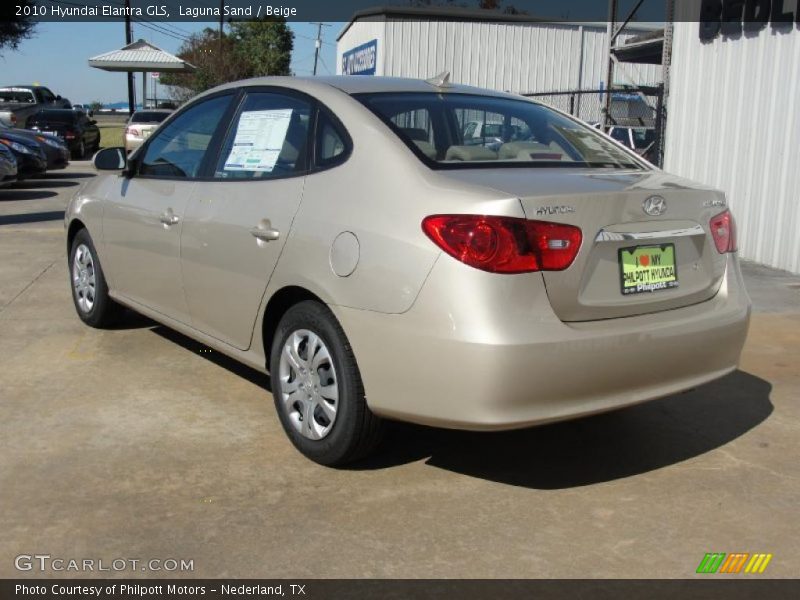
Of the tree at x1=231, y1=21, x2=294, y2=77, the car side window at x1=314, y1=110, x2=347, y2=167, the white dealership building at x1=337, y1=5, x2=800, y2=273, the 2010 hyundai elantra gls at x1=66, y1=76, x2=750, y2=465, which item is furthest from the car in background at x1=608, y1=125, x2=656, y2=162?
the tree at x1=231, y1=21, x2=294, y2=77

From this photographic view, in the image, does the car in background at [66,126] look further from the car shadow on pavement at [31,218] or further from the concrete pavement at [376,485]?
the concrete pavement at [376,485]

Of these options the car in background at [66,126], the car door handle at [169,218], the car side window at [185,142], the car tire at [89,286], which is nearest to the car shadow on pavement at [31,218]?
the car tire at [89,286]

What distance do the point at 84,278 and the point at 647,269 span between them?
4125 mm

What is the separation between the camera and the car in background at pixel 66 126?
85.6 ft

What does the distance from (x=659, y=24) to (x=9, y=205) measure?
2662cm

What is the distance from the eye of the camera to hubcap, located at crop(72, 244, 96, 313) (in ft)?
19.6

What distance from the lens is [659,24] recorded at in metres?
33.2

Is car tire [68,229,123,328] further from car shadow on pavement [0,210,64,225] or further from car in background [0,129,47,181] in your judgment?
car in background [0,129,47,181]

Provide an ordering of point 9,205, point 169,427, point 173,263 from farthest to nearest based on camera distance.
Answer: point 9,205 < point 173,263 < point 169,427

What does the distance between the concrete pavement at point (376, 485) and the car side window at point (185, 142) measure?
3.93 ft

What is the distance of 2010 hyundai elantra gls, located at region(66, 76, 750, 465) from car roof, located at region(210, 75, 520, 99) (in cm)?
2

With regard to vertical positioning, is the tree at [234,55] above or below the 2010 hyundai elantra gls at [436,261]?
above
